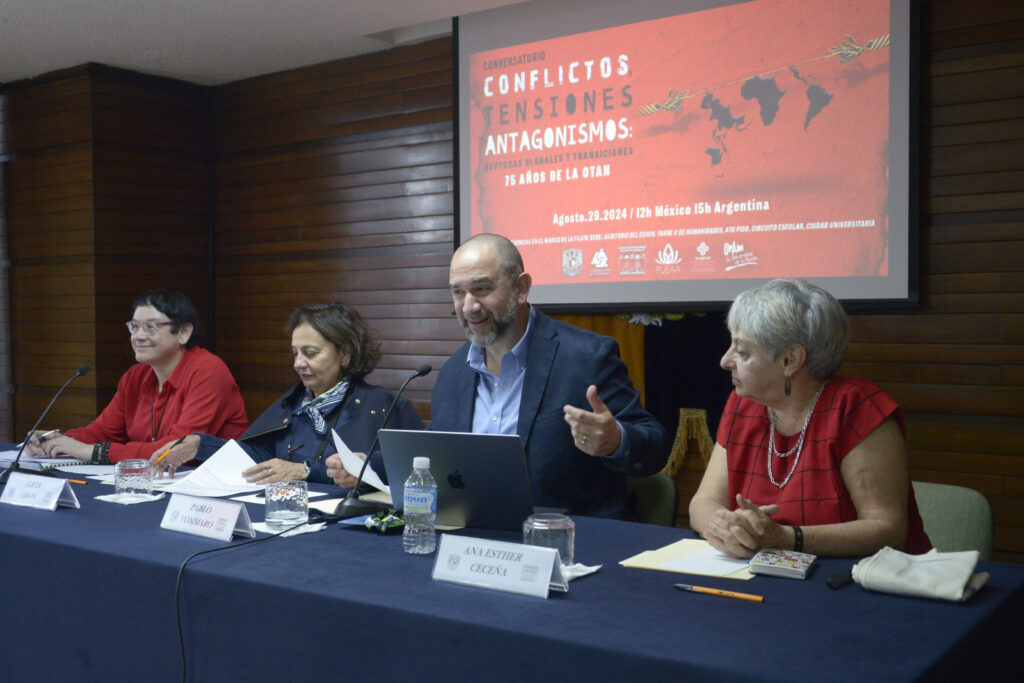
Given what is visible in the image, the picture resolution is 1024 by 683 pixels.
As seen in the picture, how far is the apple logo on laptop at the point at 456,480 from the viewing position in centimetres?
177

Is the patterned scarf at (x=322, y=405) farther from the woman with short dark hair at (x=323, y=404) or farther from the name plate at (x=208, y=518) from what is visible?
the name plate at (x=208, y=518)

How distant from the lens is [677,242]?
13.0 ft

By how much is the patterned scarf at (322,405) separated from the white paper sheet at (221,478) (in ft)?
0.78

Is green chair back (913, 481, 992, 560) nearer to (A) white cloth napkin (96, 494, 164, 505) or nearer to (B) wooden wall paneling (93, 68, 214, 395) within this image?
(A) white cloth napkin (96, 494, 164, 505)

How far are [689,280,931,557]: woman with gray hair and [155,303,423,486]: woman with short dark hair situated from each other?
1.17 metres

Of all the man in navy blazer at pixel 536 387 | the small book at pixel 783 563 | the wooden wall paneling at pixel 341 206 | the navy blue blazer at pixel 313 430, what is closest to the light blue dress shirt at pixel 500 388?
the man in navy blazer at pixel 536 387

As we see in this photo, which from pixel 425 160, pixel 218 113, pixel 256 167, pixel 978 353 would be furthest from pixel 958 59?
pixel 218 113

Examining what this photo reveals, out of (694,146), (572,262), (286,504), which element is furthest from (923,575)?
(572,262)

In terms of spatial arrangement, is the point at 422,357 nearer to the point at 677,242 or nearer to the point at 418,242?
the point at 418,242

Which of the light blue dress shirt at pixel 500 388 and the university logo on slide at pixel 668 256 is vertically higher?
the university logo on slide at pixel 668 256

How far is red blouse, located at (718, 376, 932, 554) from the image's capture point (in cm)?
175

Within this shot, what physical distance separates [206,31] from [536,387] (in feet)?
10.6

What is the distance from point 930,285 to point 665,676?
9.27 feet

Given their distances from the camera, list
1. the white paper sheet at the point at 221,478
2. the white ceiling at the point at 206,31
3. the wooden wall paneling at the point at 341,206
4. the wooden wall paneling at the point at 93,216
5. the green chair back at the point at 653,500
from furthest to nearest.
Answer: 1. the wooden wall paneling at the point at 93,216
2. the wooden wall paneling at the point at 341,206
3. the white ceiling at the point at 206,31
4. the white paper sheet at the point at 221,478
5. the green chair back at the point at 653,500
